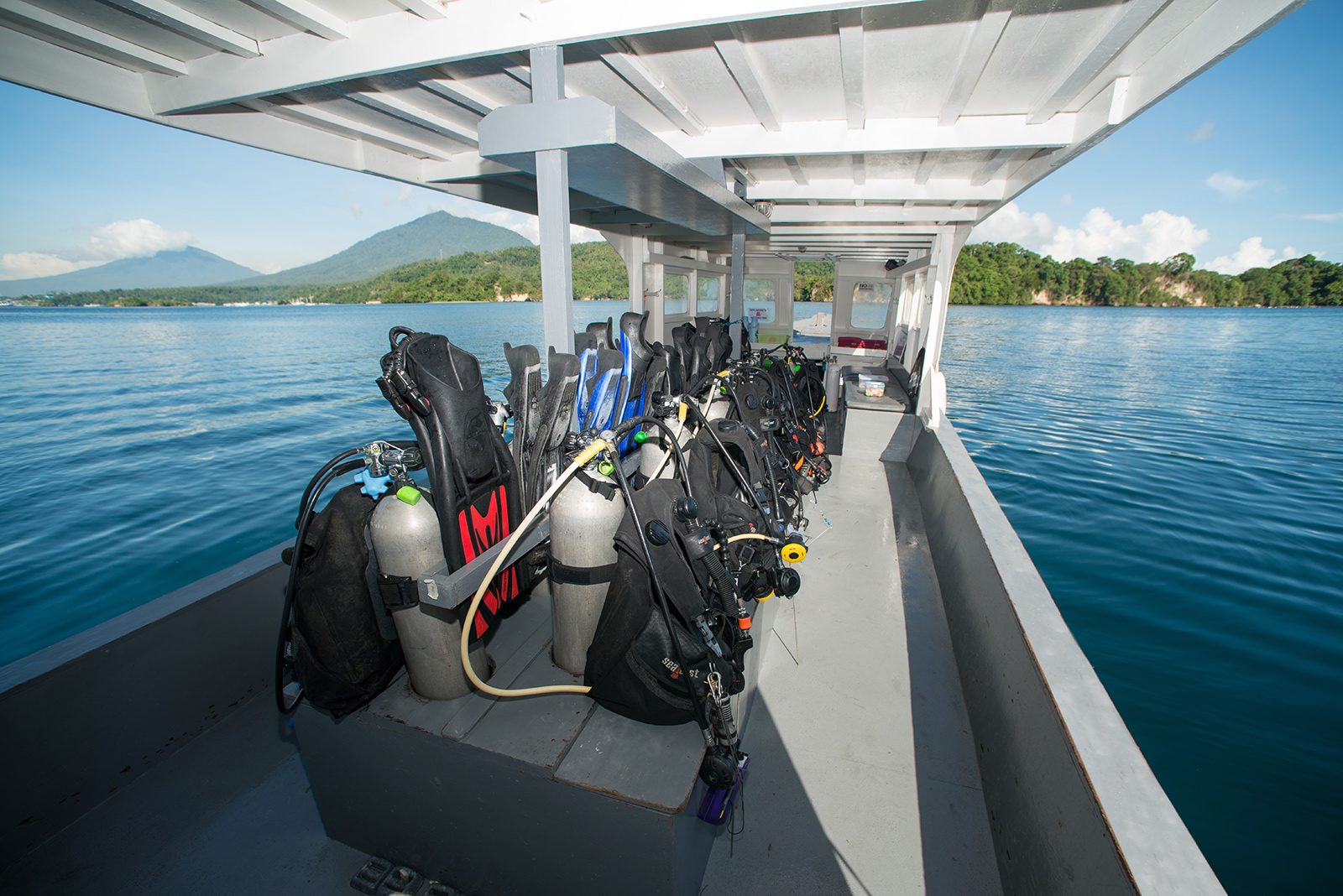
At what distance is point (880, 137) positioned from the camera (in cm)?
326

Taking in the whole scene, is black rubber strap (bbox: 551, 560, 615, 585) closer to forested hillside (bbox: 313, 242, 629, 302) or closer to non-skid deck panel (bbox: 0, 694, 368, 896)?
non-skid deck panel (bbox: 0, 694, 368, 896)

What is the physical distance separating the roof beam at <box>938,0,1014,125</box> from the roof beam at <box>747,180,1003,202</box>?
1.79 metres

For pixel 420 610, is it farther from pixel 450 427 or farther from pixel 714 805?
pixel 714 805

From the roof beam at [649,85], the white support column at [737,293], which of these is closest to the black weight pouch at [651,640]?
the roof beam at [649,85]

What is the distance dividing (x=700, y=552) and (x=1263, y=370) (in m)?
24.5

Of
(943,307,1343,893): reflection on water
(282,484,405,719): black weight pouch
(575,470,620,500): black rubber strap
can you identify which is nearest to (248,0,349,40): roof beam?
(282,484,405,719): black weight pouch

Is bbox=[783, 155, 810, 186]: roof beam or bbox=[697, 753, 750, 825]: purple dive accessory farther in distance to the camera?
bbox=[783, 155, 810, 186]: roof beam

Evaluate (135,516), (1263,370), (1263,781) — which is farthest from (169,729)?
(1263,370)

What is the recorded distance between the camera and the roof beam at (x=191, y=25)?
2.03m

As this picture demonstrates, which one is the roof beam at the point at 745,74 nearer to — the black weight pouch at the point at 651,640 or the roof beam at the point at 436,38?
the roof beam at the point at 436,38

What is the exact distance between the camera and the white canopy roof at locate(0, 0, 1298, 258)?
1.96 metres

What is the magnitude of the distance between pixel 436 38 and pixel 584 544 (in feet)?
6.98

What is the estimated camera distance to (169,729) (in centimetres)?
197

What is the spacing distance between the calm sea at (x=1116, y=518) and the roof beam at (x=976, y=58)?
3.99 meters
